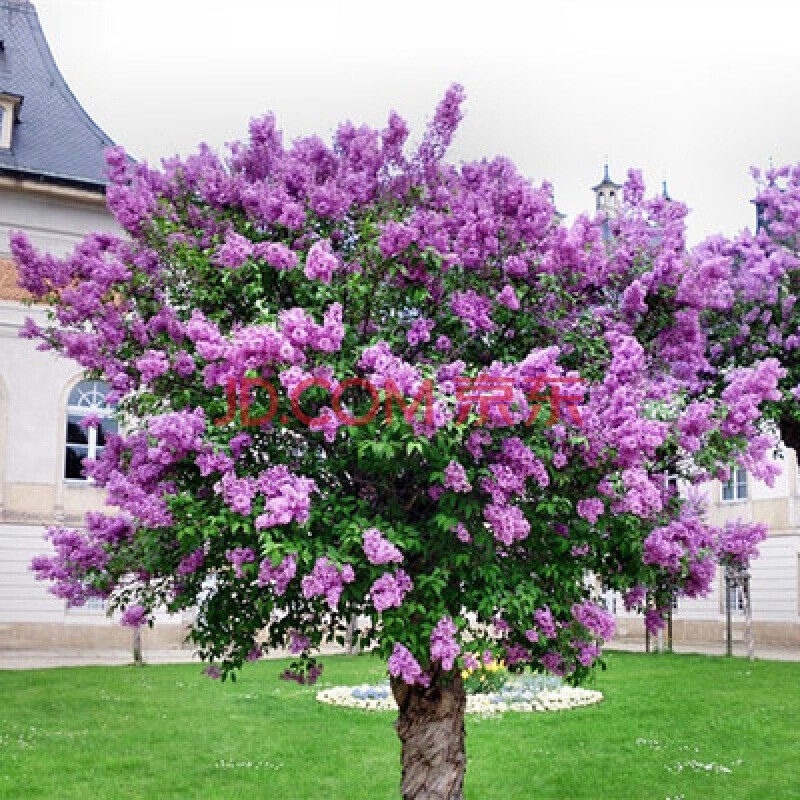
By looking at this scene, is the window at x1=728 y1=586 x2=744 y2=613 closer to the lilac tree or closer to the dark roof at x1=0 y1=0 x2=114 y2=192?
the dark roof at x1=0 y1=0 x2=114 y2=192

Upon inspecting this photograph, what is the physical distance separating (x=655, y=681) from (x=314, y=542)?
13112mm

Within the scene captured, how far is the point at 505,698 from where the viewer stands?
14.5 metres

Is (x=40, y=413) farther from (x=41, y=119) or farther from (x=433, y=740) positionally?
(x=433, y=740)

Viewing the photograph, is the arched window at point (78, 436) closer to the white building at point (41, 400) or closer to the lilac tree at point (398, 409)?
the white building at point (41, 400)

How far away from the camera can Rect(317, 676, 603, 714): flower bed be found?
14.1m

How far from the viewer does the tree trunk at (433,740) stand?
641cm

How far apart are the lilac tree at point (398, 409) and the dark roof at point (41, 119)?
628 inches

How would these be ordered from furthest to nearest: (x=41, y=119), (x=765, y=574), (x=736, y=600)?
(x=736, y=600) < (x=765, y=574) < (x=41, y=119)

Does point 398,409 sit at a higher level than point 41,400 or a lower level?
lower

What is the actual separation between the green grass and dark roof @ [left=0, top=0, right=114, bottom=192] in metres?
10.7

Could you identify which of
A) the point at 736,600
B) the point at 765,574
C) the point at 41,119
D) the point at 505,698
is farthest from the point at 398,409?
the point at 736,600

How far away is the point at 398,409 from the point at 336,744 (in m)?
7.19

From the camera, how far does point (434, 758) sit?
642cm

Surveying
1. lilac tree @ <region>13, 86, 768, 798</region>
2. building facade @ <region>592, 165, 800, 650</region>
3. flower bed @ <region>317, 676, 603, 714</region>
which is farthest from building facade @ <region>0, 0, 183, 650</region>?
lilac tree @ <region>13, 86, 768, 798</region>
